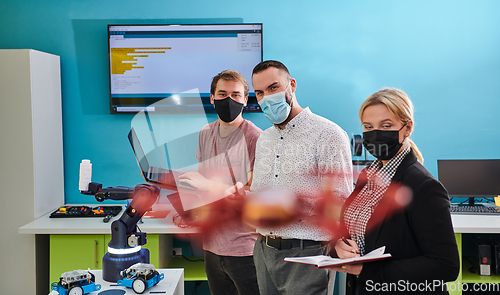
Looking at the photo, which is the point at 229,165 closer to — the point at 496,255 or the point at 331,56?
the point at 331,56

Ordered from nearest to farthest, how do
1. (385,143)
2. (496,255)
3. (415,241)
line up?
1. (415,241)
2. (385,143)
3. (496,255)

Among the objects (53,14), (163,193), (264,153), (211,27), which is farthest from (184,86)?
(163,193)

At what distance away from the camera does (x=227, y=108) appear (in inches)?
61.5

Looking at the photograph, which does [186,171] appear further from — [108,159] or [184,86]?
[108,159]

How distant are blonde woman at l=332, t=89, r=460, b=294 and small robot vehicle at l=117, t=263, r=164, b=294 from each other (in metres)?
0.71

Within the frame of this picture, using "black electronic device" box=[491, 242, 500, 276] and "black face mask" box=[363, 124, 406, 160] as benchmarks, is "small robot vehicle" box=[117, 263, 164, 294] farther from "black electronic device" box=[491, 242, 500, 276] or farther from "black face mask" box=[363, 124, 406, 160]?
"black electronic device" box=[491, 242, 500, 276]

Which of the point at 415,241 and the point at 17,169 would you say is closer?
the point at 415,241

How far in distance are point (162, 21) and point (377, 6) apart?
1786 mm

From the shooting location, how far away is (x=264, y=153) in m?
1.54

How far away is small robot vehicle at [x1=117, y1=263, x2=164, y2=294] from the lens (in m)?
1.30

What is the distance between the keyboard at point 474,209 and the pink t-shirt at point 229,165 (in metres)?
1.75

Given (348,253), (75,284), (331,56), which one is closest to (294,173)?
(348,253)

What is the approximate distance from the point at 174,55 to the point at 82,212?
1.40 m

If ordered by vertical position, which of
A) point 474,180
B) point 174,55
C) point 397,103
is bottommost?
point 474,180
